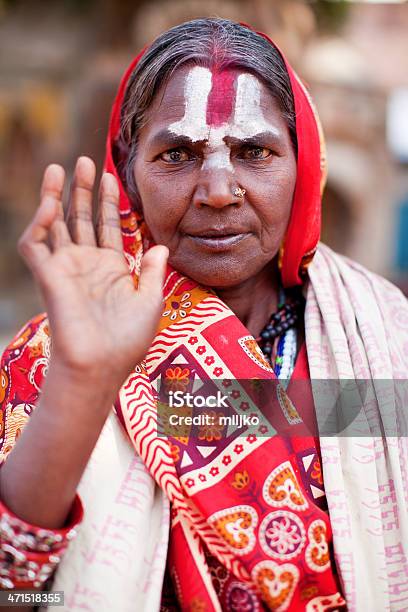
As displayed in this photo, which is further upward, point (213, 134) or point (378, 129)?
point (378, 129)

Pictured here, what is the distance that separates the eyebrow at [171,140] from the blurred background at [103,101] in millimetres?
5634

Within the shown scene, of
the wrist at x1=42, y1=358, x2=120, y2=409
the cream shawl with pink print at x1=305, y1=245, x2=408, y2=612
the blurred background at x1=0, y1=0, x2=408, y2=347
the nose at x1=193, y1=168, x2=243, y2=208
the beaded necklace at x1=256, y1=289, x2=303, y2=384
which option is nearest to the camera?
the wrist at x1=42, y1=358, x2=120, y2=409

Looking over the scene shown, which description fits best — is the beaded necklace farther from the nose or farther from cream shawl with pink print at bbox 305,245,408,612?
the nose

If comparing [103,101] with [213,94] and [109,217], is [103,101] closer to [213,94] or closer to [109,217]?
[213,94]

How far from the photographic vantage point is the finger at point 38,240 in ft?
4.17

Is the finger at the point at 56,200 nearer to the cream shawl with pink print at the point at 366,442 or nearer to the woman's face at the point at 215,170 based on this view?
the woman's face at the point at 215,170

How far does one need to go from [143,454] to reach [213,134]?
82 centimetres

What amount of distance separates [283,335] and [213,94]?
2.31ft

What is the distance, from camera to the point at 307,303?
1.90m

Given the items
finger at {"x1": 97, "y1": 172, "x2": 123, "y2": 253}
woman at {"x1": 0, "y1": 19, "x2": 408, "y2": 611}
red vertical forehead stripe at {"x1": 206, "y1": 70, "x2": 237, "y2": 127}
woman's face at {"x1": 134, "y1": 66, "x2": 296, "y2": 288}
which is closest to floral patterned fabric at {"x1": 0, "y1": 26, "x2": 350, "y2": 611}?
woman at {"x1": 0, "y1": 19, "x2": 408, "y2": 611}

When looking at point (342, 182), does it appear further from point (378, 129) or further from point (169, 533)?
point (169, 533)

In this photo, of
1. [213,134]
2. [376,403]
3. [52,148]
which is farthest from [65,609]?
[52,148]

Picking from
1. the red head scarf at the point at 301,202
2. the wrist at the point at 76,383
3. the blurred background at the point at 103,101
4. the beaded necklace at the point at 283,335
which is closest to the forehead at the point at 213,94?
the red head scarf at the point at 301,202

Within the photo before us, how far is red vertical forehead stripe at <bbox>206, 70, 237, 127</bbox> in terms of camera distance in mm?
1696
